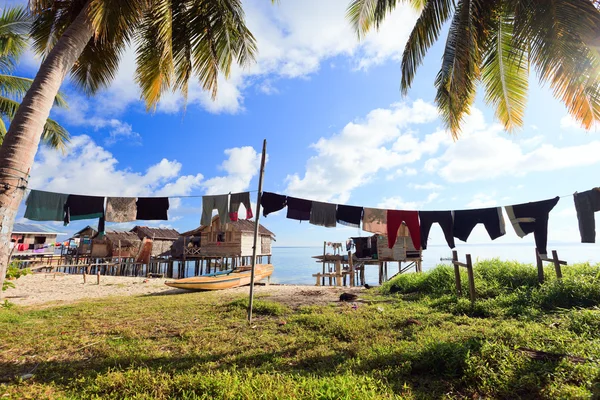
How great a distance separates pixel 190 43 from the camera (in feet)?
24.7

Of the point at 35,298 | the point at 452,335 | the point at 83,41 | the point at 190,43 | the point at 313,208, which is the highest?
the point at 190,43

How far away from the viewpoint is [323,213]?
12.2 metres

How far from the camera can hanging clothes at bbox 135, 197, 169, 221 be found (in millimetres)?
11828

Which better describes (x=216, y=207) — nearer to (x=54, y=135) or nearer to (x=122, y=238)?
(x=54, y=135)

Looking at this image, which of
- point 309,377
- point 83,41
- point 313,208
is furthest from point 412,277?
point 83,41

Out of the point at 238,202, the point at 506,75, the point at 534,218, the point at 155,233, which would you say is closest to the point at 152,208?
the point at 238,202

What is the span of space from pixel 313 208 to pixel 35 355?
892cm

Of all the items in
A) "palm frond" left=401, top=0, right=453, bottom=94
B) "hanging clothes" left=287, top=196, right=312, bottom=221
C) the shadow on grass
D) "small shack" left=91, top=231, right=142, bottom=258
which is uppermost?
"palm frond" left=401, top=0, right=453, bottom=94

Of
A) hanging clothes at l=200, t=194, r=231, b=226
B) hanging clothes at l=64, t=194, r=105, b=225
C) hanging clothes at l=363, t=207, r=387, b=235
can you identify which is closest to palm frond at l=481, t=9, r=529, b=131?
hanging clothes at l=363, t=207, r=387, b=235

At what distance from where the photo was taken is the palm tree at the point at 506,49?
17.7ft

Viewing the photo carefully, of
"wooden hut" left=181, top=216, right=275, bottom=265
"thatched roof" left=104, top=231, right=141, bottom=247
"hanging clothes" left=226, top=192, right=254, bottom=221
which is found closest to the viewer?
"hanging clothes" left=226, top=192, right=254, bottom=221

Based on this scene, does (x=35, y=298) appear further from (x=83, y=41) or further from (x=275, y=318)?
(x=83, y=41)

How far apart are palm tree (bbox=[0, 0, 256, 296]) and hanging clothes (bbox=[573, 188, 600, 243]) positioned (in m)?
10.7

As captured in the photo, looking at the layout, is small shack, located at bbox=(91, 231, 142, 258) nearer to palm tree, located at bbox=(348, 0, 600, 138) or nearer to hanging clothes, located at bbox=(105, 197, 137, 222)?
hanging clothes, located at bbox=(105, 197, 137, 222)
